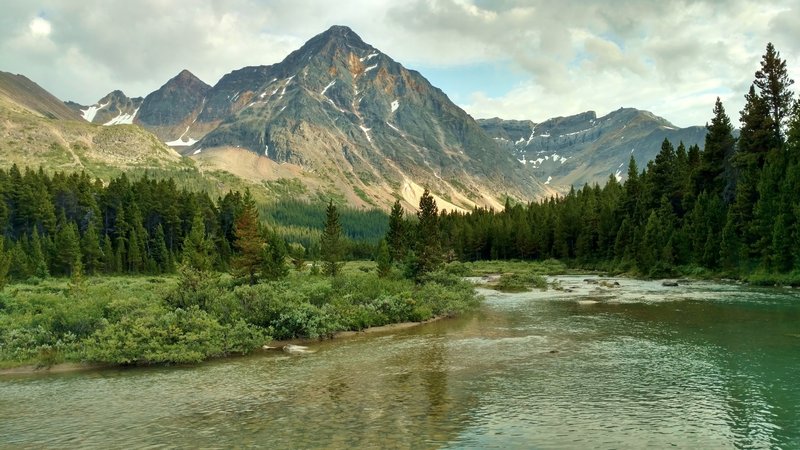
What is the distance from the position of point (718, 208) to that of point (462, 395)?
74.4m

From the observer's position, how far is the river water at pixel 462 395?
1842 cm

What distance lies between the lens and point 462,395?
77.3ft

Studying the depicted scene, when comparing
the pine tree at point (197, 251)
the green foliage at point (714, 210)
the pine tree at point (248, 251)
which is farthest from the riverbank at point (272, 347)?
the pine tree at point (197, 251)

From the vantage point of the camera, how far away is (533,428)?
1894 centimetres

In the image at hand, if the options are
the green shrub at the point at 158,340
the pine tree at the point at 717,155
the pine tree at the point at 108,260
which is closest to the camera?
the green shrub at the point at 158,340

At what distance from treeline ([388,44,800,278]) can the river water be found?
33.3 metres

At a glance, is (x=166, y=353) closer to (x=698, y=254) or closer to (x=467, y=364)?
(x=467, y=364)

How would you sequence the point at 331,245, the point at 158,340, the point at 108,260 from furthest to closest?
the point at 108,260
the point at 331,245
the point at 158,340

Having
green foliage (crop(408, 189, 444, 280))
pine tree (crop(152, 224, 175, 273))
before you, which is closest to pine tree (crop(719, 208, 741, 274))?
green foliage (crop(408, 189, 444, 280))

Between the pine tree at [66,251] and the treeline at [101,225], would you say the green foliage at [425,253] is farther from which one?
the pine tree at [66,251]

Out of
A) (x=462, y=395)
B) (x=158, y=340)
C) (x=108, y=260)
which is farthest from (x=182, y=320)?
(x=108, y=260)

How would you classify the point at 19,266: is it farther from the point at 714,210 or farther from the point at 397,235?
the point at 714,210

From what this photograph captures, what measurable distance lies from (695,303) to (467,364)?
32141 millimetres

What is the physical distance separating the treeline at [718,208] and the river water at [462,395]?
A: 33293mm
